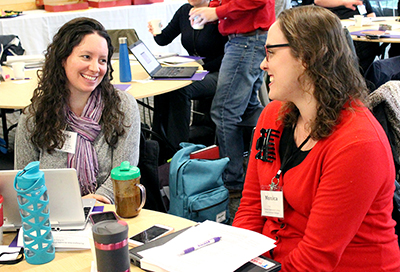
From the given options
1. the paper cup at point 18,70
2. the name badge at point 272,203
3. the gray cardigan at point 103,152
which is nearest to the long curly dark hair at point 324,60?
the name badge at point 272,203

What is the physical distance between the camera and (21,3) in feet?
17.8

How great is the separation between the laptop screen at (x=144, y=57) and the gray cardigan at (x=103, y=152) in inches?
43.4

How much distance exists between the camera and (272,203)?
1.46 metres

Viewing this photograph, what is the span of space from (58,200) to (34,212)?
0.14m

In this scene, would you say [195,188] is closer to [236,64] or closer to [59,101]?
[59,101]

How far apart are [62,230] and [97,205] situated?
0.18m

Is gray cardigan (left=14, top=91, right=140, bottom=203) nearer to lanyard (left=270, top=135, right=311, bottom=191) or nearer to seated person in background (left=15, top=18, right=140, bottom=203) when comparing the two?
seated person in background (left=15, top=18, right=140, bottom=203)

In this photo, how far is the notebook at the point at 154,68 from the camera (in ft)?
9.82

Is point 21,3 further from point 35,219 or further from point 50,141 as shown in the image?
point 35,219

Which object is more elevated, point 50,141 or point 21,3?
point 21,3

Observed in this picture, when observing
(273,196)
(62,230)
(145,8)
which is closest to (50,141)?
(62,230)

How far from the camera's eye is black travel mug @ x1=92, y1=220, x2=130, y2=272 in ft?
2.83

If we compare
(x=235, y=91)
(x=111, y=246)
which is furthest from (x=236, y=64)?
(x=111, y=246)

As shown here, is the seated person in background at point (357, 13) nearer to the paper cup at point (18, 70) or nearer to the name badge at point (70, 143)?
the paper cup at point (18, 70)
